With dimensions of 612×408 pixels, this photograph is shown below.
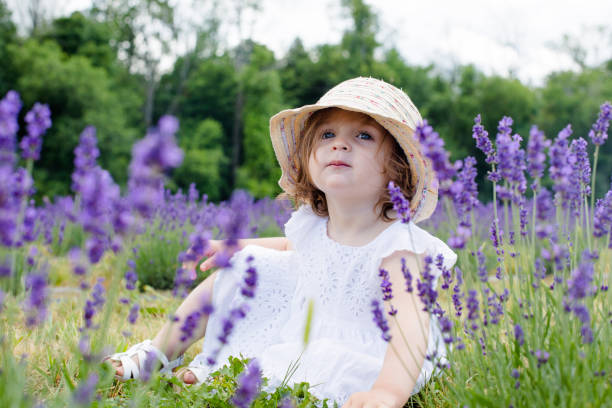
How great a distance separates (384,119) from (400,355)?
0.95m

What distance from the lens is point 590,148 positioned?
58.5 feet

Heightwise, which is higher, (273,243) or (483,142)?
(483,142)

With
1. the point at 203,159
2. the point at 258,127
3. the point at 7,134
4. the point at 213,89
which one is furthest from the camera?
the point at 213,89

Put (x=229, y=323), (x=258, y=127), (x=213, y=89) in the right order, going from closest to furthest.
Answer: (x=229, y=323) < (x=258, y=127) < (x=213, y=89)

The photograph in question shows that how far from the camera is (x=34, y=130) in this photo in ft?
3.73

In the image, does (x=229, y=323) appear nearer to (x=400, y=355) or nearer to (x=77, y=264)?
(x=77, y=264)

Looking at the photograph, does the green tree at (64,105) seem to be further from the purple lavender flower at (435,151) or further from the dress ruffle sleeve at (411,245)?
the purple lavender flower at (435,151)

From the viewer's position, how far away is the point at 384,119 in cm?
219

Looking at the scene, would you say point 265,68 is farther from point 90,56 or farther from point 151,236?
point 151,236

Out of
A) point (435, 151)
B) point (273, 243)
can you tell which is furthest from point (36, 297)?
point (273, 243)

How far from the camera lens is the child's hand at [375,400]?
1581mm

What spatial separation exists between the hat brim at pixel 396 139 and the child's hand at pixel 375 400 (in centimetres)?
86

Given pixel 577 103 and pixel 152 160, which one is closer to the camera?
pixel 152 160

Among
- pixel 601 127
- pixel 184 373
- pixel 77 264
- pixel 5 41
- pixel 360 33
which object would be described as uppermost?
pixel 360 33
